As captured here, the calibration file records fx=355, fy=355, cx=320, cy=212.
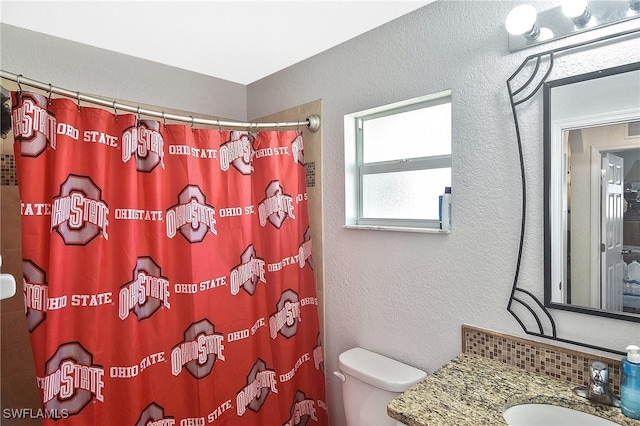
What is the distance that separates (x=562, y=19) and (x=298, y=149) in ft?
4.35

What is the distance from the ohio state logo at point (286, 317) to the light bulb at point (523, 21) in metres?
1.60

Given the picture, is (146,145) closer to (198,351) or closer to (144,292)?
(144,292)

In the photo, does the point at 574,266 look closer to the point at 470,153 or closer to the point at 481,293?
the point at 481,293

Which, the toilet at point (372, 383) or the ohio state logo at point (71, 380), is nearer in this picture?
the ohio state logo at point (71, 380)

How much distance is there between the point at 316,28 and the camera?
179 cm

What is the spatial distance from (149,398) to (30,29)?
1.85m

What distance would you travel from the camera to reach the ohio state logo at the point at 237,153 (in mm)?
1853

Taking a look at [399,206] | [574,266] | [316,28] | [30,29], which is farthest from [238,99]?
[574,266]

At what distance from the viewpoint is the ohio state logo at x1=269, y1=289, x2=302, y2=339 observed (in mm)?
2006

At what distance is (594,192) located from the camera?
1.17 meters

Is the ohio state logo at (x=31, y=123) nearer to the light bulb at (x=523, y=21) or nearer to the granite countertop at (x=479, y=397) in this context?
the granite countertop at (x=479, y=397)

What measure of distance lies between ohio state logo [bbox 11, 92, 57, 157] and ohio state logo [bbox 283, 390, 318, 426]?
5.77 feet

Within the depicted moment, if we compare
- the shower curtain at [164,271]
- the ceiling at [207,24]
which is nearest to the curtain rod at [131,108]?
the shower curtain at [164,271]

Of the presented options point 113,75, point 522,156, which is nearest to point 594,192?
point 522,156
